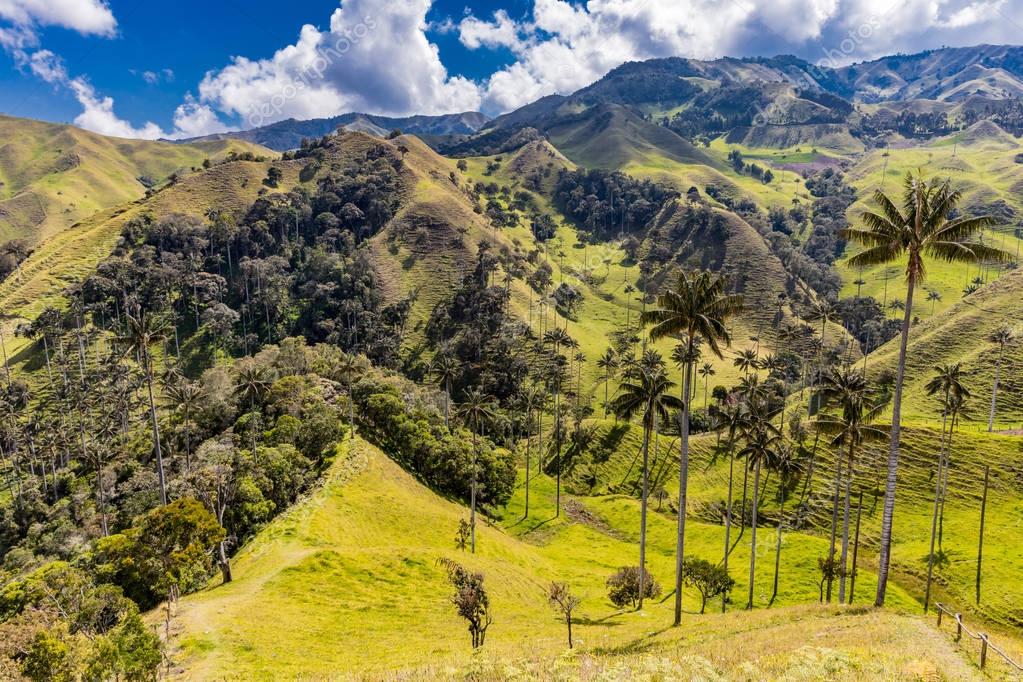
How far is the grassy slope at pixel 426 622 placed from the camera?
2233 centimetres

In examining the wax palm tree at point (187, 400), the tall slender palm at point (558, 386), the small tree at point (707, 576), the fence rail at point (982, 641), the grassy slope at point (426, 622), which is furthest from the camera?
the tall slender palm at point (558, 386)

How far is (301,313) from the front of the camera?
19000cm

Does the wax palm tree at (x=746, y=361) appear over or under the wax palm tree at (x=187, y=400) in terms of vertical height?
over

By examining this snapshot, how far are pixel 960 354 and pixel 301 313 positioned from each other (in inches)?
7629

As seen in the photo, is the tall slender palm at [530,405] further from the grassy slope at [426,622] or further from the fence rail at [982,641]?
the fence rail at [982,641]

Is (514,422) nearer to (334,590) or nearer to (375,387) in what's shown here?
(375,387)

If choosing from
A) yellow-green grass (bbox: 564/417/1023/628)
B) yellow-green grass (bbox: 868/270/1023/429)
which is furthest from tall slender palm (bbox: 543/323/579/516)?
yellow-green grass (bbox: 868/270/1023/429)

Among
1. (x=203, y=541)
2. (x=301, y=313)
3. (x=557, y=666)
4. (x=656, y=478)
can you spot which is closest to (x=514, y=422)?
(x=656, y=478)

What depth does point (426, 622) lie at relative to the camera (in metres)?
44.8

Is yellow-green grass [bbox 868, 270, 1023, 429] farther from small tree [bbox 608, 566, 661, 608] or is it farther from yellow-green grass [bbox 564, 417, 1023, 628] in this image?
small tree [bbox 608, 566, 661, 608]

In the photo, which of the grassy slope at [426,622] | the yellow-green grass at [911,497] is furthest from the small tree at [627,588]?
the yellow-green grass at [911,497]

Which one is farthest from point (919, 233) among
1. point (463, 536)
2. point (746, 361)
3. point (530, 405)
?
point (530, 405)

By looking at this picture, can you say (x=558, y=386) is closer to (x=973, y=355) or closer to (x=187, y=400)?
(x=187, y=400)

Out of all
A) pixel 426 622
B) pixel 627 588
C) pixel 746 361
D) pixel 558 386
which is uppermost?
pixel 746 361
